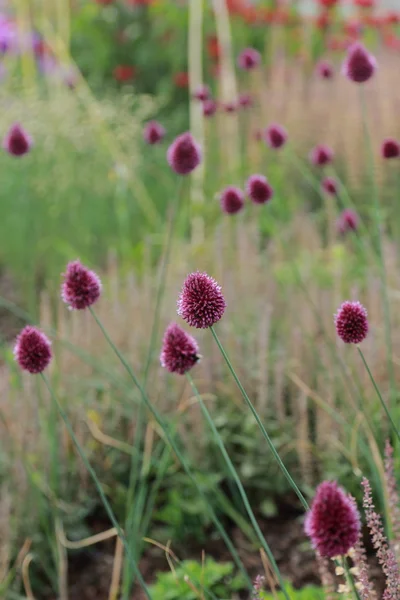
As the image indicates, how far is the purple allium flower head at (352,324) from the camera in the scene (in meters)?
1.22

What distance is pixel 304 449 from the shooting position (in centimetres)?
225

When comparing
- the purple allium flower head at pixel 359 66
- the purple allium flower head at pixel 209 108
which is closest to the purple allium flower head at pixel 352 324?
the purple allium flower head at pixel 359 66

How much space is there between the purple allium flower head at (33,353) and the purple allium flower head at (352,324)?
0.53m

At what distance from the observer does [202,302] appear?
43.2 inches

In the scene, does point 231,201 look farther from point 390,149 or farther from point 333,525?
point 333,525

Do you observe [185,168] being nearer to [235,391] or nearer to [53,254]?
[235,391]

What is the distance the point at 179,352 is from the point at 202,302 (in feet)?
0.86

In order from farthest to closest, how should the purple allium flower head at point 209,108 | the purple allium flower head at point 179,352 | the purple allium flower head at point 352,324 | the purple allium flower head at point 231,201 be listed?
1. the purple allium flower head at point 209,108
2. the purple allium flower head at point 231,201
3. the purple allium flower head at point 179,352
4. the purple allium flower head at point 352,324

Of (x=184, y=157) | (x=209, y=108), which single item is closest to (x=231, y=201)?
(x=184, y=157)

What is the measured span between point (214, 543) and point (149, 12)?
6.63m

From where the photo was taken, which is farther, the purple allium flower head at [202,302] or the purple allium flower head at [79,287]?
the purple allium flower head at [79,287]

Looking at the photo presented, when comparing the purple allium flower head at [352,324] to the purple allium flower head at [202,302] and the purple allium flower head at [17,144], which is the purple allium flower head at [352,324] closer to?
the purple allium flower head at [202,302]

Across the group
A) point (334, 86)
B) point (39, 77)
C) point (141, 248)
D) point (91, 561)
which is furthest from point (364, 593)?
point (39, 77)

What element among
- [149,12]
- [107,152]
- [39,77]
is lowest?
[107,152]
